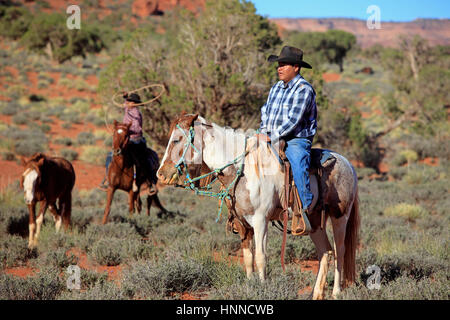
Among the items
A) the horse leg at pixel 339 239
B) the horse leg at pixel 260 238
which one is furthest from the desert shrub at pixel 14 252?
the horse leg at pixel 339 239

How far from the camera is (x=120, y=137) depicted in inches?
372

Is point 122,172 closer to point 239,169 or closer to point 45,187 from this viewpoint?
point 45,187

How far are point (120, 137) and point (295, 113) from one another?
226 inches

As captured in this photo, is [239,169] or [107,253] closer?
[239,169]

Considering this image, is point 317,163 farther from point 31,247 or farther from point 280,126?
point 31,247

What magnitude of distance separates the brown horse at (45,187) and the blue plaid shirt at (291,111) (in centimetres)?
529

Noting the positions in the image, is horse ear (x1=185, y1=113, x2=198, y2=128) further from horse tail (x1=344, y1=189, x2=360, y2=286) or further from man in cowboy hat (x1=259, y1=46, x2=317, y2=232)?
horse tail (x1=344, y1=189, x2=360, y2=286)

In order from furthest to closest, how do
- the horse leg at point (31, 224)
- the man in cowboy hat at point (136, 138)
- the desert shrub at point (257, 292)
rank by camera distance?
1. the man in cowboy hat at point (136, 138)
2. the horse leg at point (31, 224)
3. the desert shrub at point (257, 292)

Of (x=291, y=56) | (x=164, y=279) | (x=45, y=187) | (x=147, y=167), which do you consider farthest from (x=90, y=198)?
(x=291, y=56)

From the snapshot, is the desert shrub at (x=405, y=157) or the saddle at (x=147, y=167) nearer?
the saddle at (x=147, y=167)

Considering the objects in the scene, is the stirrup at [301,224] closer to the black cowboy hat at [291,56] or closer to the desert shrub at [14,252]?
the black cowboy hat at [291,56]

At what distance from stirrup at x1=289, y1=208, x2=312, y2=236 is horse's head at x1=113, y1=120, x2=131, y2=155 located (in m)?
5.78

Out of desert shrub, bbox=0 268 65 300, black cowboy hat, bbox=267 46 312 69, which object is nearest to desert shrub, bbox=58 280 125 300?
desert shrub, bbox=0 268 65 300

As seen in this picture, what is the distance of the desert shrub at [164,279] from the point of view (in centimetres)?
532
